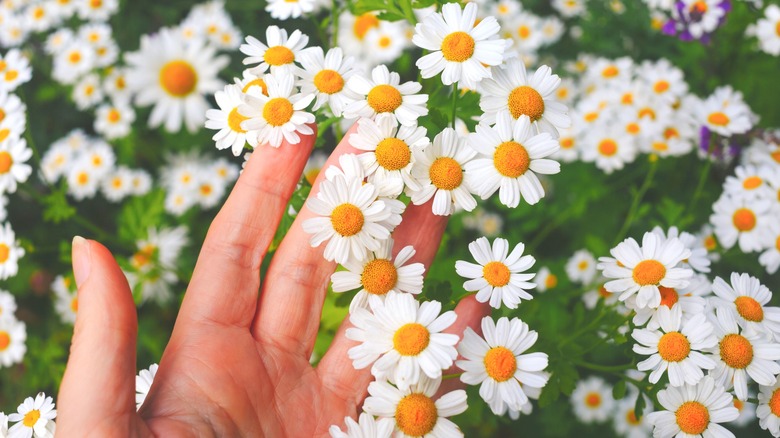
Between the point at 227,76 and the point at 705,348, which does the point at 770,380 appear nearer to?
the point at 705,348

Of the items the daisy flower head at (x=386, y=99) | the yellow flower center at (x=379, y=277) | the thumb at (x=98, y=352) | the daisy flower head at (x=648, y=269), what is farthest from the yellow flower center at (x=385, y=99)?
the thumb at (x=98, y=352)

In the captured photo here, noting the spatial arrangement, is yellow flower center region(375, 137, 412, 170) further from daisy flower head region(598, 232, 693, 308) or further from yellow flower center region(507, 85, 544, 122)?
daisy flower head region(598, 232, 693, 308)

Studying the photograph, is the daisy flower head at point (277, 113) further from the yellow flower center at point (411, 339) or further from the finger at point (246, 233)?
the yellow flower center at point (411, 339)

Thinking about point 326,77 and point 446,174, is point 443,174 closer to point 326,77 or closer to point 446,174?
point 446,174

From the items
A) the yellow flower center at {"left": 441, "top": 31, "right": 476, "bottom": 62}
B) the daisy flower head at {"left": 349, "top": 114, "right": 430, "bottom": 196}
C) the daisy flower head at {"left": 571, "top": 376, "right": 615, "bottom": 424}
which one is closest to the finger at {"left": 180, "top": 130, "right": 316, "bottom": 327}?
the daisy flower head at {"left": 349, "top": 114, "right": 430, "bottom": 196}

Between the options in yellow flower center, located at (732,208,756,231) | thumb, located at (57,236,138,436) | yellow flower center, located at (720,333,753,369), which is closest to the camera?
thumb, located at (57,236,138,436)

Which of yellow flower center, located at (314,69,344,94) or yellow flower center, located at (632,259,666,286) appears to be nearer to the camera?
yellow flower center, located at (632,259,666,286)

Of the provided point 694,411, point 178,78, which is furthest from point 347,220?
point 178,78
